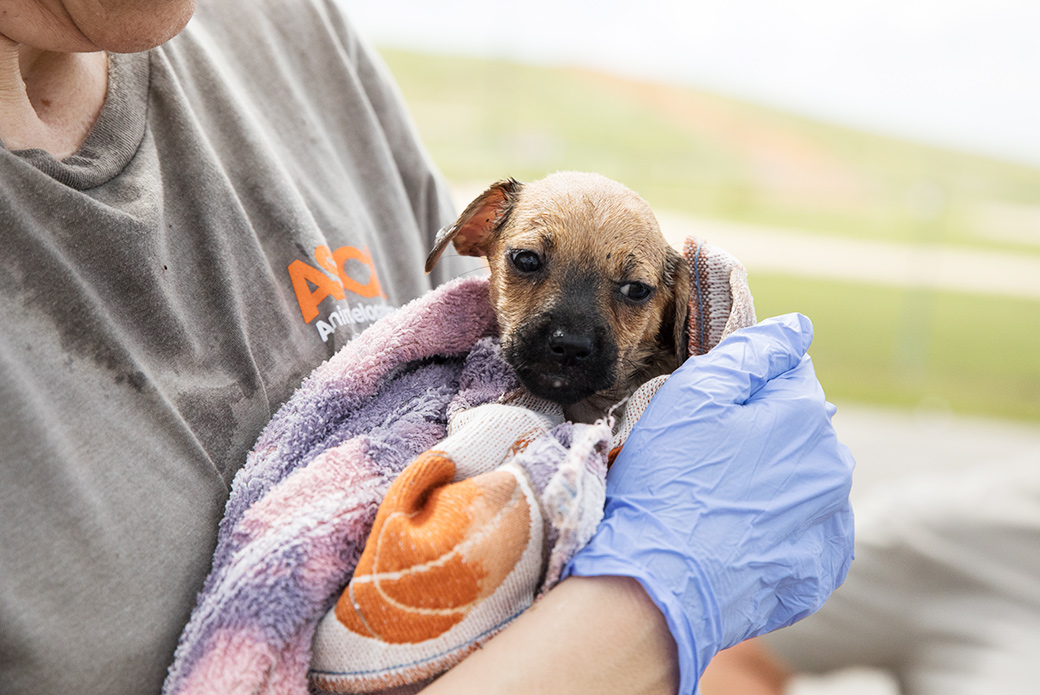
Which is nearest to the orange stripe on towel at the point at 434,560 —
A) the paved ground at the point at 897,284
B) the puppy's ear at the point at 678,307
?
the puppy's ear at the point at 678,307

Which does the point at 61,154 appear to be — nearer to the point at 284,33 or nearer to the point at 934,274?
the point at 284,33

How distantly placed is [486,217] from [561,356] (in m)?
0.51

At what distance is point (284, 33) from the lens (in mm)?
1560

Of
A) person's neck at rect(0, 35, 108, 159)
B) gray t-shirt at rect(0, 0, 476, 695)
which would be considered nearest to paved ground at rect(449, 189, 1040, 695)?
gray t-shirt at rect(0, 0, 476, 695)

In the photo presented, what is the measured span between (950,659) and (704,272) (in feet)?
4.82

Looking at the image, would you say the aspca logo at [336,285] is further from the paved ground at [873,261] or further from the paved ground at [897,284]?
the paved ground at [873,261]

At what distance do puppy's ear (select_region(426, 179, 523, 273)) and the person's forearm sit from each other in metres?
0.92

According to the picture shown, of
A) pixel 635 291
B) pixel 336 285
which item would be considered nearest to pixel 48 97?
pixel 336 285

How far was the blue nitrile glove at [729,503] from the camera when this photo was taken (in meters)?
1.03

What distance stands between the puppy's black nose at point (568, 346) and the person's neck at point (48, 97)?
762 mm

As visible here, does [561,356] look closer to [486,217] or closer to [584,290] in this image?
[584,290]

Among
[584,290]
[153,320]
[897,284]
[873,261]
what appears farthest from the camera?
[873,261]

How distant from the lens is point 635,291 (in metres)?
1.55

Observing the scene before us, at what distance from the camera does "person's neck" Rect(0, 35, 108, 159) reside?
3.37 feet
